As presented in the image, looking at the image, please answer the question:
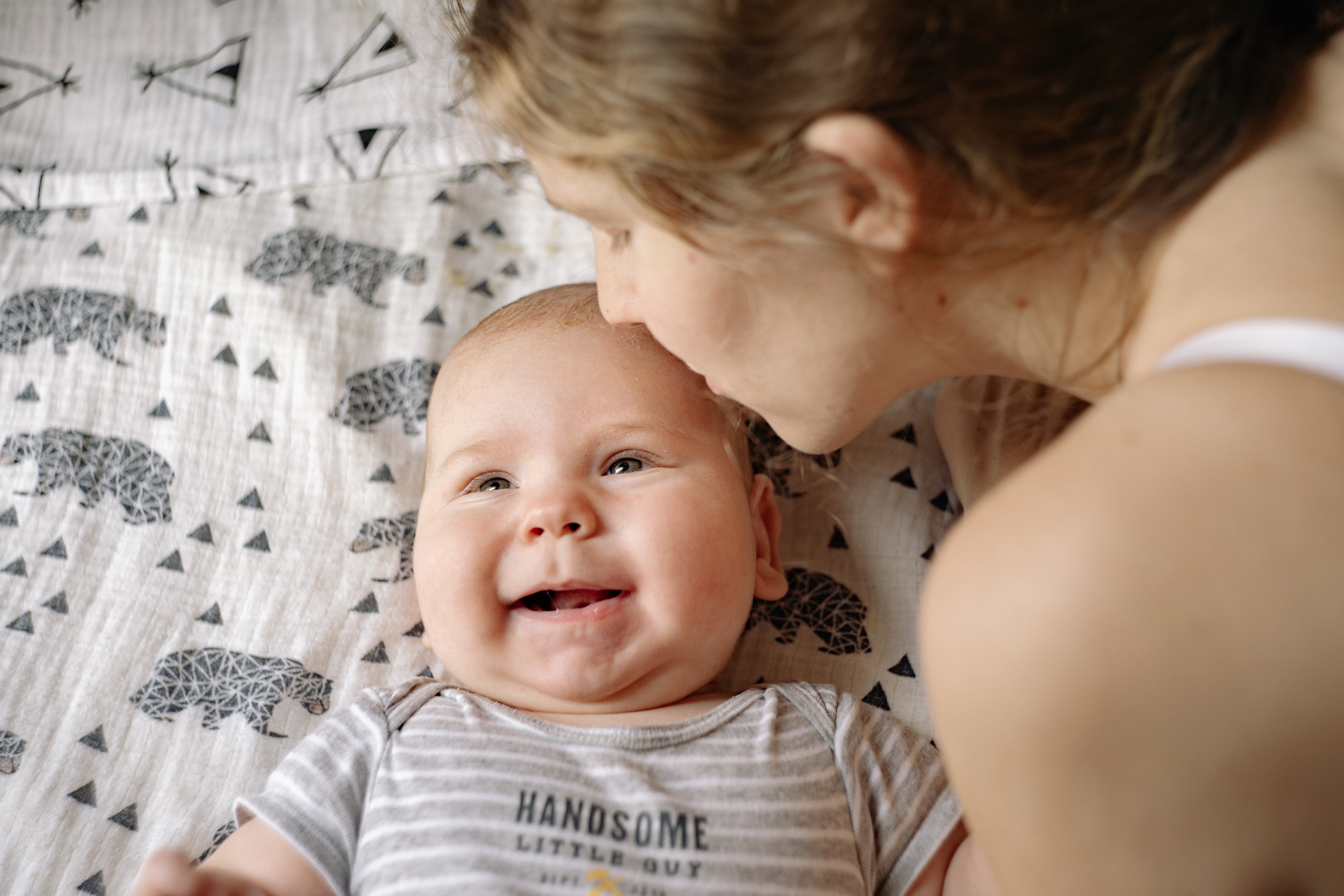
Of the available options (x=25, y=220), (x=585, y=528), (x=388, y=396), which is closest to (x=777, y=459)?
(x=585, y=528)

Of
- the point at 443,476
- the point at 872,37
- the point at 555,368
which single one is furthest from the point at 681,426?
the point at 872,37

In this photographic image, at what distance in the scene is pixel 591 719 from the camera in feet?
3.22

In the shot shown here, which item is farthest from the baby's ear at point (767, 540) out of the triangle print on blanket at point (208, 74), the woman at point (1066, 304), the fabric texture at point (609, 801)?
the triangle print on blanket at point (208, 74)

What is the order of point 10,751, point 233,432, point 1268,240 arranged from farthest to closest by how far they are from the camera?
1. point 233,432
2. point 10,751
3. point 1268,240

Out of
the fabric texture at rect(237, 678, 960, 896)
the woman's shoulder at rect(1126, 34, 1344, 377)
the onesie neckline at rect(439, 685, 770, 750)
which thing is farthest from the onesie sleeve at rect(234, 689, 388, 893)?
the woman's shoulder at rect(1126, 34, 1344, 377)

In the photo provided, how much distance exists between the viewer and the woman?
54 centimetres

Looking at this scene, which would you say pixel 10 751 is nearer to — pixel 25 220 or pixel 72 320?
pixel 72 320

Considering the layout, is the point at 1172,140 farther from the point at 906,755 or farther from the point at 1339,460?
the point at 906,755

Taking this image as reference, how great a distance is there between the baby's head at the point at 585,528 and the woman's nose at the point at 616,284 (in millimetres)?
113

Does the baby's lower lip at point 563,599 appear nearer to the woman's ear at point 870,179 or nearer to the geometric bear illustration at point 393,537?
the geometric bear illustration at point 393,537

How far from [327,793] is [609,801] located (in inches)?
10.2

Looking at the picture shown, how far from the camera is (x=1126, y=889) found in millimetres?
583

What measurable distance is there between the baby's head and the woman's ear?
0.35 meters

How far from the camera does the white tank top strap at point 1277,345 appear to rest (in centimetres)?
58
